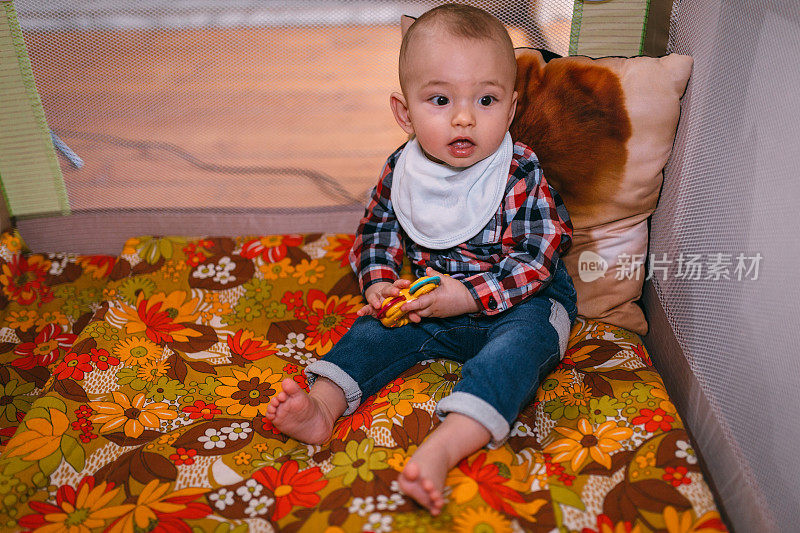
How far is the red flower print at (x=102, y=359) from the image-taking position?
107 centimetres

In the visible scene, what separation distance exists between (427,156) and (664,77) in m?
0.41

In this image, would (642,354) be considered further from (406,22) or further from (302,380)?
(406,22)

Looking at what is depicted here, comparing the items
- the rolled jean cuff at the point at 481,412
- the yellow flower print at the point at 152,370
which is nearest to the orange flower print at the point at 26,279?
the yellow flower print at the point at 152,370

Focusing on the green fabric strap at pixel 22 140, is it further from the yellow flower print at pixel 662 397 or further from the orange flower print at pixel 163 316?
the yellow flower print at pixel 662 397

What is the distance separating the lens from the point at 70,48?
134 centimetres

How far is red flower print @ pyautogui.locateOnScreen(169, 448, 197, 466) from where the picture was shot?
0.89 m

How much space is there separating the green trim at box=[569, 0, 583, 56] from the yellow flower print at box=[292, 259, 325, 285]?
67cm

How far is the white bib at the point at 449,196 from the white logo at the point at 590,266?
0.22 meters

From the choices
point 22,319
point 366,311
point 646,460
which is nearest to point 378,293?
point 366,311

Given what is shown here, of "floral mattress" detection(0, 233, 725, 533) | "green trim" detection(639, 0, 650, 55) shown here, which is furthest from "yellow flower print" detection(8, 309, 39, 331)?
"green trim" detection(639, 0, 650, 55)

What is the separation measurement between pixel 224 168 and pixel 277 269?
342 millimetres

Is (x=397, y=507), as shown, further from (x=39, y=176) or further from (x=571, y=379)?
(x=39, y=176)

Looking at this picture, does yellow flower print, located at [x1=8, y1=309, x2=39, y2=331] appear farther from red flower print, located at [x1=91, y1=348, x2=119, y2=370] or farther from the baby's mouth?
the baby's mouth

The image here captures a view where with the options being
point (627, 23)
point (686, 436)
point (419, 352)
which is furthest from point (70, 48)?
point (686, 436)
